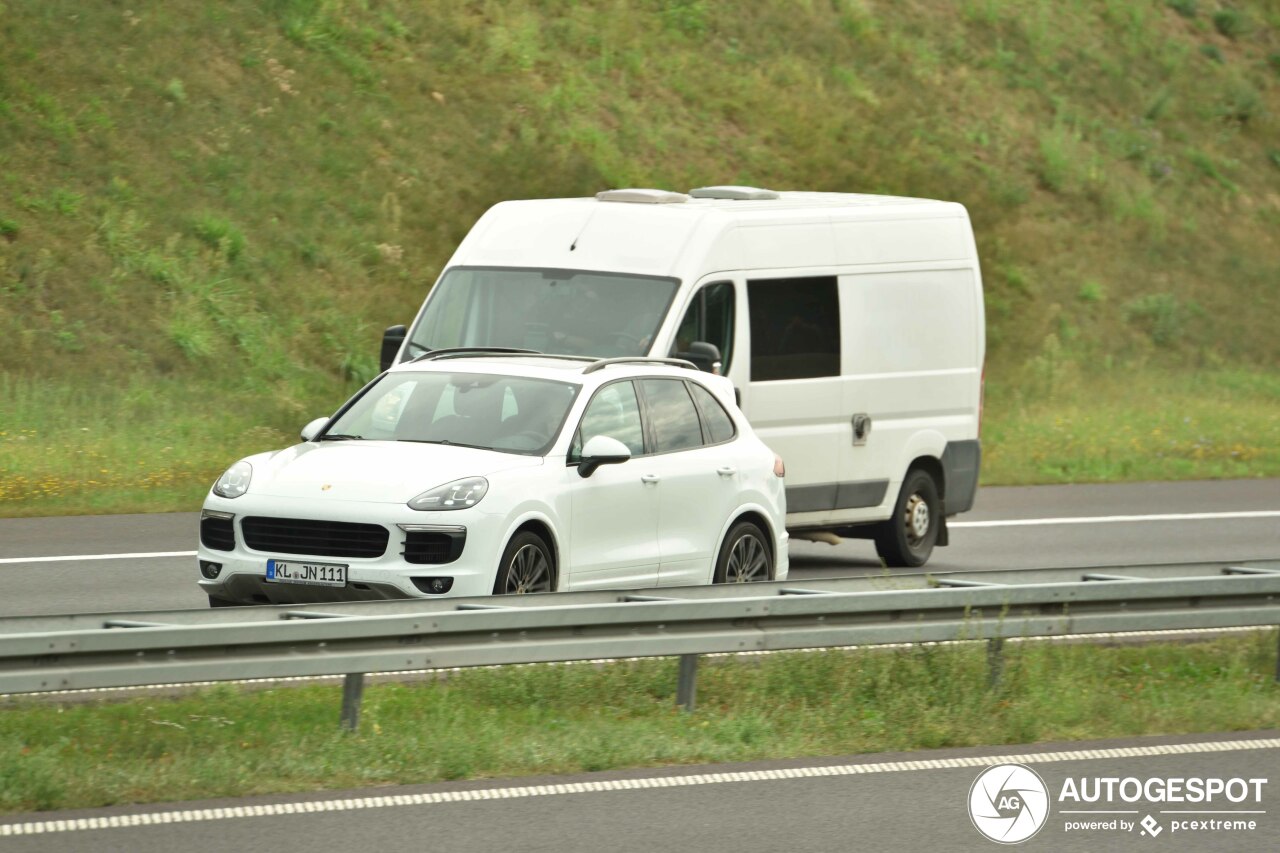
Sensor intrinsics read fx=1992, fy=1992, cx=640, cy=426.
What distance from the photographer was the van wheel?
651 inches

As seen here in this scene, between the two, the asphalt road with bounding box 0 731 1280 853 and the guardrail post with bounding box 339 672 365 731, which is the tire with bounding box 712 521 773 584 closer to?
the asphalt road with bounding box 0 731 1280 853

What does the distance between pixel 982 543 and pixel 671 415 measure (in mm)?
6385

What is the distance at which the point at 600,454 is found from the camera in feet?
36.7

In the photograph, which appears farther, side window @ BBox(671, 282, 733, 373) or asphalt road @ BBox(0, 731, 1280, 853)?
side window @ BBox(671, 282, 733, 373)

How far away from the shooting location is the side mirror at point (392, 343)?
15297mm

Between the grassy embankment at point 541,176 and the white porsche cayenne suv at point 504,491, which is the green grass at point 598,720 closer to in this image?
the white porsche cayenne suv at point 504,491

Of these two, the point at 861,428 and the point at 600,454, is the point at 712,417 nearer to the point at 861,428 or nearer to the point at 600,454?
the point at 600,454

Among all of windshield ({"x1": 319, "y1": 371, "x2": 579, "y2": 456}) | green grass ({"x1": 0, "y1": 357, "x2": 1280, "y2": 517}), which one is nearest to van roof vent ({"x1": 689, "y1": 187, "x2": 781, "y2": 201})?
windshield ({"x1": 319, "y1": 371, "x2": 579, "y2": 456})

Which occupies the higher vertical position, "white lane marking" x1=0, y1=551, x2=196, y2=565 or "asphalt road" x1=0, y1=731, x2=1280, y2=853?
"asphalt road" x1=0, y1=731, x2=1280, y2=853

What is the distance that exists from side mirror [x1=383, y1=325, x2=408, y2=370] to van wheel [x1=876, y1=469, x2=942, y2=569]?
4268 millimetres

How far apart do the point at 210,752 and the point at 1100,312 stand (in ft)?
93.2

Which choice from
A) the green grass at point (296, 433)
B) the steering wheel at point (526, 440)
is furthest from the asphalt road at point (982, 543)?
the steering wheel at point (526, 440)

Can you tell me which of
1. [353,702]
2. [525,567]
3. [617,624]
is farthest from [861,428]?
[353,702]

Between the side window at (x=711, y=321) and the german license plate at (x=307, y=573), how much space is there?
15.2ft
